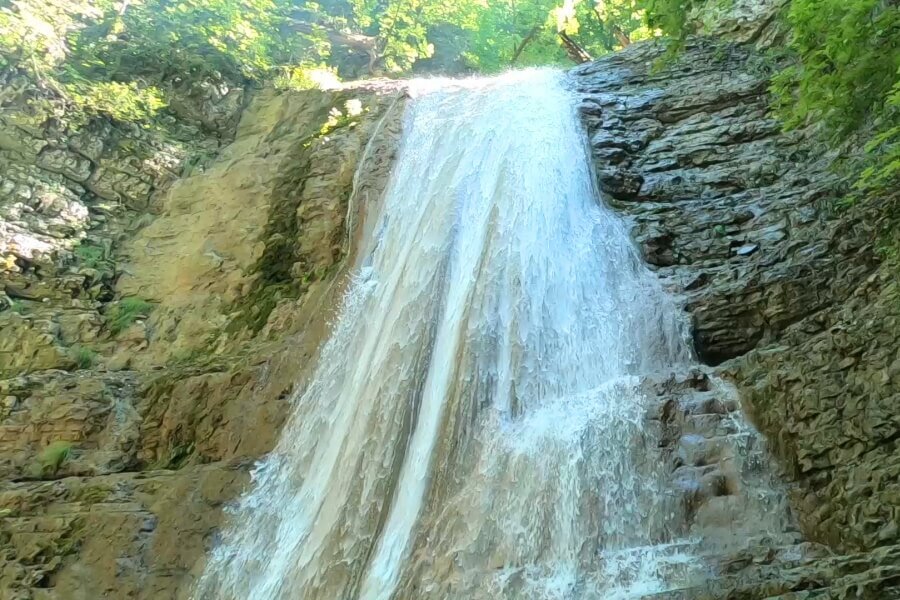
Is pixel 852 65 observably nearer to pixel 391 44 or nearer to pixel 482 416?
pixel 482 416

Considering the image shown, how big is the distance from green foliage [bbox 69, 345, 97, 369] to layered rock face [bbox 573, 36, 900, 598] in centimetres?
720

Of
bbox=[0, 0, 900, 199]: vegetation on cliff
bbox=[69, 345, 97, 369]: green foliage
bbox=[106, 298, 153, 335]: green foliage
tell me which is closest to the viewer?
bbox=[0, 0, 900, 199]: vegetation on cliff

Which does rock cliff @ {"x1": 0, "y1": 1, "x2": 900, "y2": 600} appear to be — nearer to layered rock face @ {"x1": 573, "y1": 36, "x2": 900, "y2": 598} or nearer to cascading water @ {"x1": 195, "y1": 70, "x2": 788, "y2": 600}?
Answer: layered rock face @ {"x1": 573, "y1": 36, "x2": 900, "y2": 598}

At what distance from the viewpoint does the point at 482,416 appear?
264 inches

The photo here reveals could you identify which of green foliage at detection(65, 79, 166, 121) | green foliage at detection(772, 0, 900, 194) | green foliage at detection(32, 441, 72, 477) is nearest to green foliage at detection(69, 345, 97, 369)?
green foliage at detection(32, 441, 72, 477)

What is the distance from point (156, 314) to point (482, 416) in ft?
20.3

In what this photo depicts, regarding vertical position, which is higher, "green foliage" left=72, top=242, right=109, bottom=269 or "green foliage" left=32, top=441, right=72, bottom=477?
"green foliage" left=72, top=242, right=109, bottom=269

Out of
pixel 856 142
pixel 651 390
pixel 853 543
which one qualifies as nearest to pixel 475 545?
pixel 651 390

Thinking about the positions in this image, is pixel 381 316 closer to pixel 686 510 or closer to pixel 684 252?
pixel 684 252

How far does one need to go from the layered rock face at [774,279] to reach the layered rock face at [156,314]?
396cm

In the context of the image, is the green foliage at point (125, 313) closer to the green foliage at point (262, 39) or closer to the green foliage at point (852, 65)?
the green foliage at point (262, 39)

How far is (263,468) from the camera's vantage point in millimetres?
8078

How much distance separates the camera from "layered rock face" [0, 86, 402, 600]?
296 inches

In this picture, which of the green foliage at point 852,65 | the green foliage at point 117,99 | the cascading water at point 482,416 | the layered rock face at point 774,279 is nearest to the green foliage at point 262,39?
the green foliage at point 117,99
